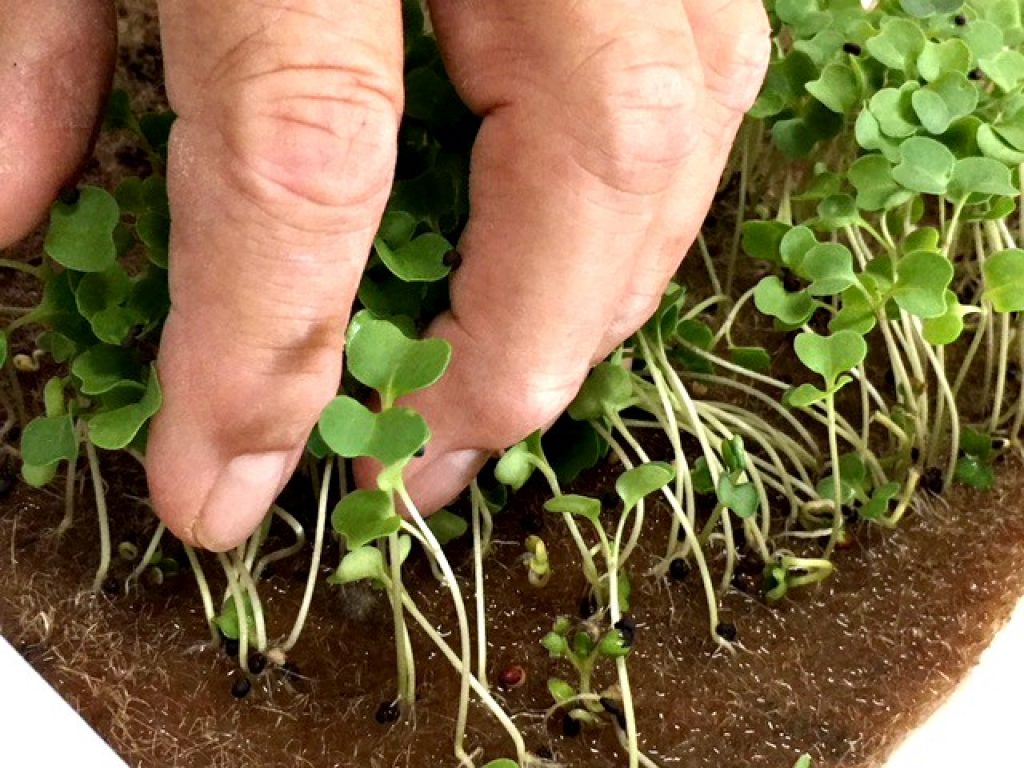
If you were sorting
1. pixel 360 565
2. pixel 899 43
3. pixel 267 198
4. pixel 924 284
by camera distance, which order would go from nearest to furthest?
pixel 267 198 < pixel 360 565 < pixel 924 284 < pixel 899 43

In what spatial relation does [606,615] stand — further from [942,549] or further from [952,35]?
[952,35]

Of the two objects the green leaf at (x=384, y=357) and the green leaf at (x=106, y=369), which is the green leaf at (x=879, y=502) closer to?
the green leaf at (x=384, y=357)

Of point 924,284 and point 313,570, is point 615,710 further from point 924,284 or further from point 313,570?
point 924,284

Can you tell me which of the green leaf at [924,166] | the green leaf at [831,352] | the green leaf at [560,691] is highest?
the green leaf at [924,166]

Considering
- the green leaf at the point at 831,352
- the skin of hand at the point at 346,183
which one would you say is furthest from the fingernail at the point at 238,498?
the green leaf at the point at 831,352

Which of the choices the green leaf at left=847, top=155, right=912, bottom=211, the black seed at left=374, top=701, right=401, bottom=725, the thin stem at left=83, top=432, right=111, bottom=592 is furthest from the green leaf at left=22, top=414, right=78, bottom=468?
the green leaf at left=847, top=155, right=912, bottom=211

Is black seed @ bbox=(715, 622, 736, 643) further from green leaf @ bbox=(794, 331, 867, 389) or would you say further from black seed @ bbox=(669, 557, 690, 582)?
green leaf @ bbox=(794, 331, 867, 389)

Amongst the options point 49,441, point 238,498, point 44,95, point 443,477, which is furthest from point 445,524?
point 44,95
